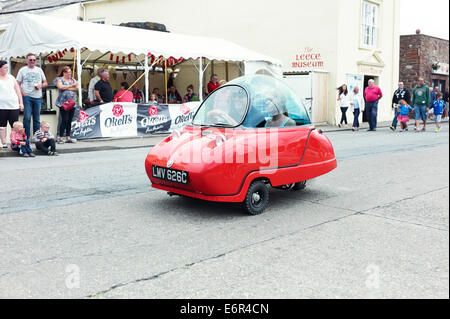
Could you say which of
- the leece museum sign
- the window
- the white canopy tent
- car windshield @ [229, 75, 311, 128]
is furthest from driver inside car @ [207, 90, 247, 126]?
the window

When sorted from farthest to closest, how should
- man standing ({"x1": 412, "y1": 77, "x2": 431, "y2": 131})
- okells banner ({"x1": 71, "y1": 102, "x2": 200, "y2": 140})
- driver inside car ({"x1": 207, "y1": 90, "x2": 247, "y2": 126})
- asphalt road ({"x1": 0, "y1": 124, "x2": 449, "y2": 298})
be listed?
man standing ({"x1": 412, "y1": 77, "x2": 431, "y2": 131}) → okells banner ({"x1": 71, "y1": 102, "x2": 200, "y2": 140}) → driver inside car ({"x1": 207, "y1": 90, "x2": 247, "y2": 126}) → asphalt road ({"x1": 0, "y1": 124, "x2": 449, "y2": 298})

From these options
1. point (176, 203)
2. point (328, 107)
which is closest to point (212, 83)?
point (328, 107)

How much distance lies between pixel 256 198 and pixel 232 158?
0.63 metres

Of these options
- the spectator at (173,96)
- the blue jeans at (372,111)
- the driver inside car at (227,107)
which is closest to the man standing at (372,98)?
the blue jeans at (372,111)

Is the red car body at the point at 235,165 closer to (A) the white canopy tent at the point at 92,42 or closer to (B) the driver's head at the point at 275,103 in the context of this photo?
(B) the driver's head at the point at 275,103

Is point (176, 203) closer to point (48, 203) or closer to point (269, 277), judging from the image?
point (48, 203)

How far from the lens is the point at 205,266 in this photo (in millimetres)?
3746

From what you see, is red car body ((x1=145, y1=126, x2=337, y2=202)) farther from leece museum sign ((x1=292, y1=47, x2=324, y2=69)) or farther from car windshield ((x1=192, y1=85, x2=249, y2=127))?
leece museum sign ((x1=292, y1=47, x2=324, y2=69))

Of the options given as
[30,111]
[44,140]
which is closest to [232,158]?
[44,140]

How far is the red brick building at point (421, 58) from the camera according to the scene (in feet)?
93.9

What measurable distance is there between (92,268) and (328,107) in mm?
19817

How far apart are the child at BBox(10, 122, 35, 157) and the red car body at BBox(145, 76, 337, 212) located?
568 cm

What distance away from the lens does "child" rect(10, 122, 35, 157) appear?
33.4 ft

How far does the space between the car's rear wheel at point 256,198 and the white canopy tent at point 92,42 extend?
32.2 feet
